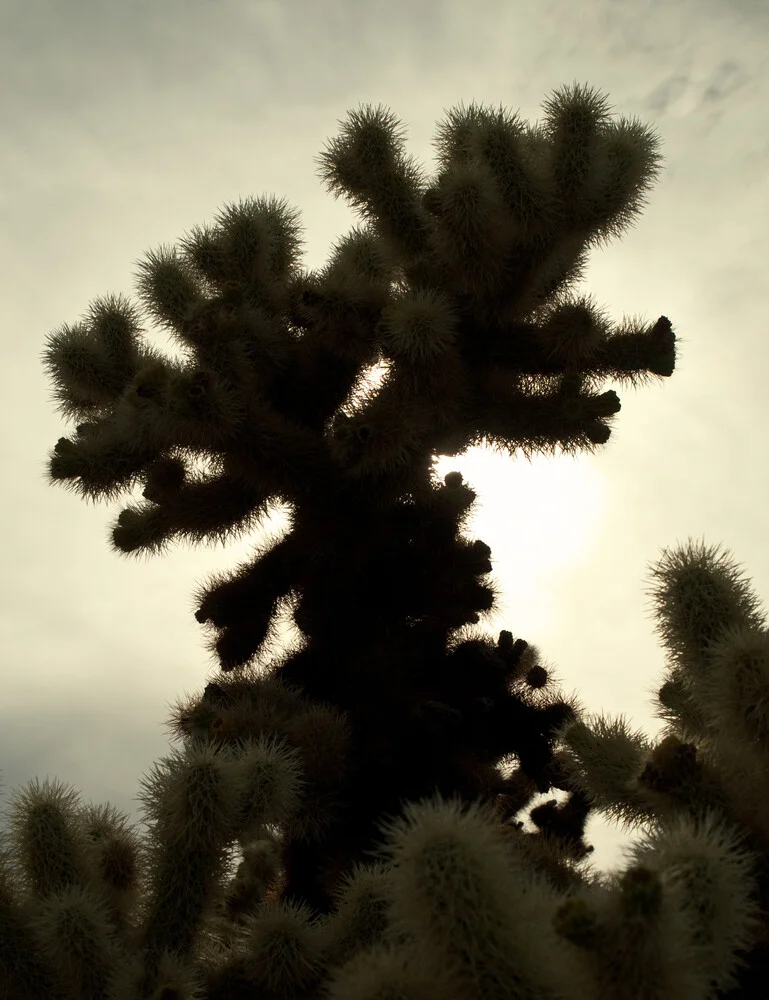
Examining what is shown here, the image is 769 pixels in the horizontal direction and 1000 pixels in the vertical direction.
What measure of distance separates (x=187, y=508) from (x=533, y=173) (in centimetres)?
235

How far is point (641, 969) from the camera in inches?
62.9

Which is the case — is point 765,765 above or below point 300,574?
below

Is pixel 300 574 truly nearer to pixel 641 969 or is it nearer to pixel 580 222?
pixel 580 222

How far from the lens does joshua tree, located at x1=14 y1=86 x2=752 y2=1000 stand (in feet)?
11.4

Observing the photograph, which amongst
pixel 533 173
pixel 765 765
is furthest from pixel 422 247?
pixel 765 765

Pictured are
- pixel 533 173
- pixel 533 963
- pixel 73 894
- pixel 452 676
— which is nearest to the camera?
pixel 533 963

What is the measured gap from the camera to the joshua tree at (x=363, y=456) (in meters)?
3.49

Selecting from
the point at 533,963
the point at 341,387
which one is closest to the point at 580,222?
the point at 341,387

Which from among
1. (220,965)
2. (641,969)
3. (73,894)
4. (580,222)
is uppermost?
(580,222)

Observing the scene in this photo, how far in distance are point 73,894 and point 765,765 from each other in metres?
2.25

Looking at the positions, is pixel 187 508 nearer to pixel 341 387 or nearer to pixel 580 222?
pixel 341 387

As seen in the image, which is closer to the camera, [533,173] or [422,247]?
[533,173]

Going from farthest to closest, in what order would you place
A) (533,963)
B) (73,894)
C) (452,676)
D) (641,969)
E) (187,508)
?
(452,676)
(187,508)
(73,894)
(533,963)
(641,969)

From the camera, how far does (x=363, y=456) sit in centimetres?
352
